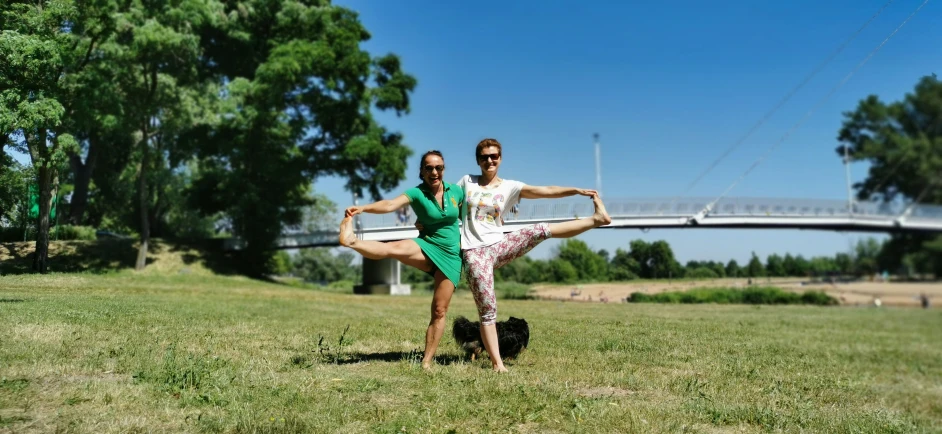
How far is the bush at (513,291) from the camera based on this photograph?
26391mm

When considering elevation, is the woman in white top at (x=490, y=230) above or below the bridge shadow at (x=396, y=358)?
above

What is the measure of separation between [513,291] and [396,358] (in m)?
20.4

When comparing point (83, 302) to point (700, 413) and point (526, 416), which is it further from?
point (700, 413)

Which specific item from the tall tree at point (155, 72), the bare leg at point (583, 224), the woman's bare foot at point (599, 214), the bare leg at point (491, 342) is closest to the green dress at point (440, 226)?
the bare leg at point (491, 342)

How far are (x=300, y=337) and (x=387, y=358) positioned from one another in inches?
83.2

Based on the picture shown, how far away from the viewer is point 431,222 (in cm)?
611

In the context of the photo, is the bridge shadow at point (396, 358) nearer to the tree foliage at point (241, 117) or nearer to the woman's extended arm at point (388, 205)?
the woman's extended arm at point (388, 205)

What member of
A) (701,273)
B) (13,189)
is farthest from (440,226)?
(13,189)

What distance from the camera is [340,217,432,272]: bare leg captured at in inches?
221

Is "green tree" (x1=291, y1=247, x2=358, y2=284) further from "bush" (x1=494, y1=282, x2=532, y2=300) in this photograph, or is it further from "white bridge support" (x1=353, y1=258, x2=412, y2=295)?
"bush" (x1=494, y1=282, x2=532, y2=300)

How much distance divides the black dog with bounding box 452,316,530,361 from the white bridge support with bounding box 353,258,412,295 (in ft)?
100.0

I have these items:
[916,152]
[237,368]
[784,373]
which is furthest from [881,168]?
[237,368]

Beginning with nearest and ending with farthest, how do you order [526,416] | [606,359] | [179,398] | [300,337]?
[526,416] < [179,398] < [606,359] < [300,337]

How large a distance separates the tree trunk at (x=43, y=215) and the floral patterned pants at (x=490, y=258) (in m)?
4.88
